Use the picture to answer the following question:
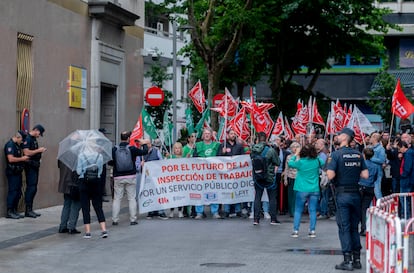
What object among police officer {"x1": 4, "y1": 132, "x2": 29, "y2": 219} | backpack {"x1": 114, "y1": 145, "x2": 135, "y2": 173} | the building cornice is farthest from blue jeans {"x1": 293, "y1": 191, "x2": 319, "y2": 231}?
the building cornice

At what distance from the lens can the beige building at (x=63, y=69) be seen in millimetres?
20359

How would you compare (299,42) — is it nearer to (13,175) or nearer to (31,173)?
(31,173)

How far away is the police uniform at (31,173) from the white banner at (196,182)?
2328 millimetres

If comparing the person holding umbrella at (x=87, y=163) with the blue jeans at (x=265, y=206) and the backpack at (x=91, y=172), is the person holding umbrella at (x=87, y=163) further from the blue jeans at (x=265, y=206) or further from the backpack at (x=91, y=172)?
the blue jeans at (x=265, y=206)

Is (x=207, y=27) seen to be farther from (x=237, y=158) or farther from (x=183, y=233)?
(x=183, y=233)

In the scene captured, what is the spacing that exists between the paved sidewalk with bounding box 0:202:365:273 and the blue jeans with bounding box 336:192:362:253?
426 mm

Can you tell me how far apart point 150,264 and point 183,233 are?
4.13 meters

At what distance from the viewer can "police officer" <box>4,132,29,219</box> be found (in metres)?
19.2

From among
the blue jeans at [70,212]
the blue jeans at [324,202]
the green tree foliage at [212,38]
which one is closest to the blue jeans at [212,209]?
the blue jeans at [324,202]

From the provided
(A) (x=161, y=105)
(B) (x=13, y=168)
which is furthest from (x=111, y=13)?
(A) (x=161, y=105)

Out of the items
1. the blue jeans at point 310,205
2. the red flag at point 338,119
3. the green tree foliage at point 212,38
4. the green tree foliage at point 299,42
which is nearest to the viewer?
the blue jeans at point 310,205

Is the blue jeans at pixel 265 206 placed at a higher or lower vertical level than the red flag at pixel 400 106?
lower

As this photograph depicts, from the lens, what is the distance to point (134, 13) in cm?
2869

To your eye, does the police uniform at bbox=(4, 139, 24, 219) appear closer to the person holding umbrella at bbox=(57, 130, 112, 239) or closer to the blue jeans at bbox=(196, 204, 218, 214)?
the person holding umbrella at bbox=(57, 130, 112, 239)
